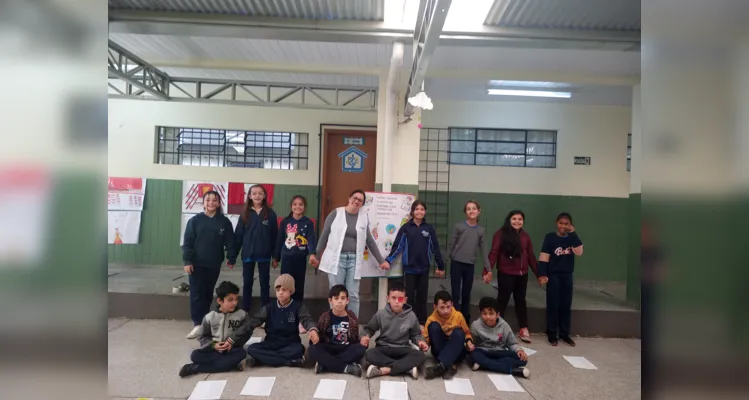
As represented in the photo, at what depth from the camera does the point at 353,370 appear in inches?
130

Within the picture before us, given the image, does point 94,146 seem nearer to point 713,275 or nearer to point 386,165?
point 713,275

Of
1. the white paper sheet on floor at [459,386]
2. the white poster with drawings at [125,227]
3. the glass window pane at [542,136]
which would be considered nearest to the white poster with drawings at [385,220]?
the white paper sheet on floor at [459,386]

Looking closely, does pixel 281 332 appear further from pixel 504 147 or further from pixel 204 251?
pixel 504 147

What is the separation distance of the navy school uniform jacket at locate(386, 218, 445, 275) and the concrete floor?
3.26ft

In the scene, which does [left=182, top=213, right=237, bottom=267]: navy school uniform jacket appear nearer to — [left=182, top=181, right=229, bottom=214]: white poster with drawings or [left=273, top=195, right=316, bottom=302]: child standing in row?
[left=273, top=195, right=316, bottom=302]: child standing in row

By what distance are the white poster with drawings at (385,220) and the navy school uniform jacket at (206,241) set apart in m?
1.52

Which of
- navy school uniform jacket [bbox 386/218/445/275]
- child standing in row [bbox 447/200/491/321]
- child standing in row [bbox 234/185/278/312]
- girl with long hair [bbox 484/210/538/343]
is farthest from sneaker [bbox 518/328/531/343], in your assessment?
child standing in row [bbox 234/185/278/312]

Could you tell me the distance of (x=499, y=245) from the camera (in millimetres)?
4379

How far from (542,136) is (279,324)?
5.24m

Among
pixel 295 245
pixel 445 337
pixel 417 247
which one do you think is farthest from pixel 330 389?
pixel 417 247

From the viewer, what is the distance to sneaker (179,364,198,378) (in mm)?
3184

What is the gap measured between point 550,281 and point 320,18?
3563 mm

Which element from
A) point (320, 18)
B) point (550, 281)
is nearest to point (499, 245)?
point (550, 281)

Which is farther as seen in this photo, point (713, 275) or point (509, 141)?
point (509, 141)
